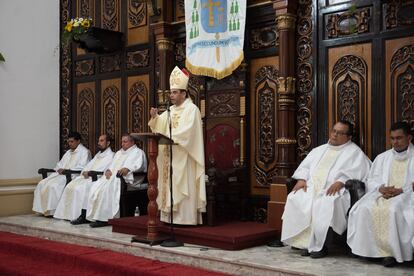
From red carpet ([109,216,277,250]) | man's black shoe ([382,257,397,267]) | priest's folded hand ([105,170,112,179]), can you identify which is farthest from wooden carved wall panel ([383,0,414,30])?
priest's folded hand ([105,170,112,179])

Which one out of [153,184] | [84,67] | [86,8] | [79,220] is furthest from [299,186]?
[86,8]

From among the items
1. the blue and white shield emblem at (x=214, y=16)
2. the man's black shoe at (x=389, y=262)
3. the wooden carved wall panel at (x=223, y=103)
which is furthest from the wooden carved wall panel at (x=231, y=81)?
the man's black shoe at (x=389, y=262)

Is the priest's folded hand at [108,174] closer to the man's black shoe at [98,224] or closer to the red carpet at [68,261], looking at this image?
the man's black shoe at [98,224]

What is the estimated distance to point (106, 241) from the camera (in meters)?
5.50

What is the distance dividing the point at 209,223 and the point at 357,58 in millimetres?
2311

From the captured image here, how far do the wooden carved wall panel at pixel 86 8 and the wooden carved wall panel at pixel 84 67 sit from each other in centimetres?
69

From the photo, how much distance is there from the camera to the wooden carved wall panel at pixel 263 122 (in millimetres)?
5992

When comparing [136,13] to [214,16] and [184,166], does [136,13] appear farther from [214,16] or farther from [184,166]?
[184,166]

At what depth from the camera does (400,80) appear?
503cm

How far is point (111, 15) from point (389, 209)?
5485 millimetres

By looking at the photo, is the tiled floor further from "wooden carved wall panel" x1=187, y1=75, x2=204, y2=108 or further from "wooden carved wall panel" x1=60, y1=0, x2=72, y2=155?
"wooden carved wall panel" x1=60, y1=0, x2=72, y2=155

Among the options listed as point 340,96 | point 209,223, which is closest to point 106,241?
point 209,223

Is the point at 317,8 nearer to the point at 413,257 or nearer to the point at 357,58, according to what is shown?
the point at 357,58

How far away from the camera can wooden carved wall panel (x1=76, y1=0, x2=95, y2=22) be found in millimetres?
8383
